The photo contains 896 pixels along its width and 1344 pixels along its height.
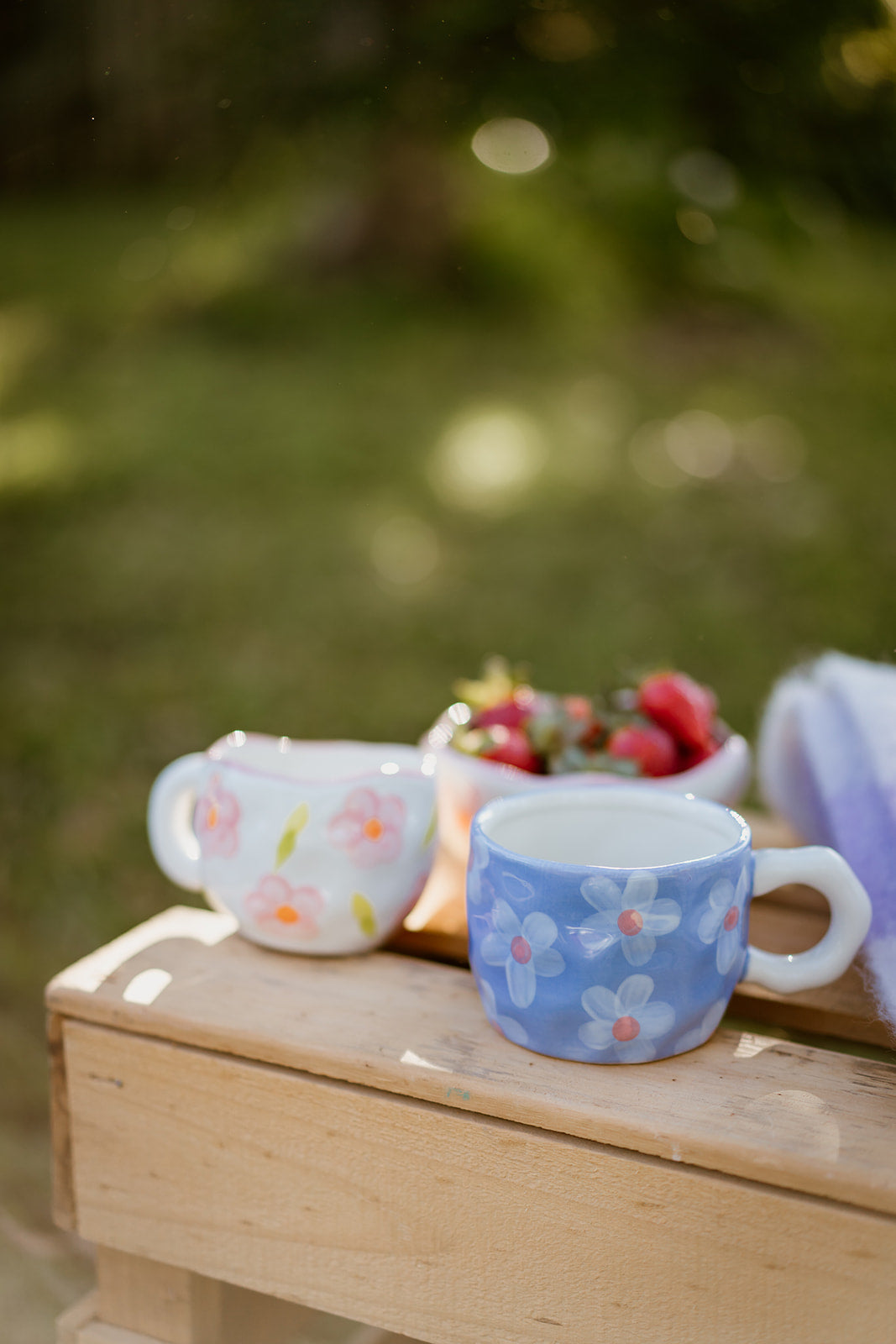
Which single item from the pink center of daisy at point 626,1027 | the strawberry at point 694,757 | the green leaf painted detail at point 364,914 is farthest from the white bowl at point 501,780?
the pink center of daisy at point 626,1027

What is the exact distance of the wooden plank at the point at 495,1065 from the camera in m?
0.55

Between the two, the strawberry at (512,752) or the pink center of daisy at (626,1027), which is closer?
the pink center of daisy at (626,1027)

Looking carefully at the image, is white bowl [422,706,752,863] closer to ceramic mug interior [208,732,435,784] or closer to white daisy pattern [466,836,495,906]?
ceramic mug interior [208,732,435,784]

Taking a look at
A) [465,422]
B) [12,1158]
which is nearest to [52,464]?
[465,422]

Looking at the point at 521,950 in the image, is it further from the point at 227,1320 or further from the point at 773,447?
the point at 773,447

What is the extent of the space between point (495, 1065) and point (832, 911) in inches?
8.0

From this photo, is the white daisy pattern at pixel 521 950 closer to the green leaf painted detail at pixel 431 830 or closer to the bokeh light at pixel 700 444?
the green leaf painted detail at pixel 431 830

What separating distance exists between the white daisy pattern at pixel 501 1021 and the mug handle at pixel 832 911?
0.43ft

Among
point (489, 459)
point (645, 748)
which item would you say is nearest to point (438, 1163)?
point (645, 748)

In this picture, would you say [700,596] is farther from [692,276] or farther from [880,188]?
[880,188]

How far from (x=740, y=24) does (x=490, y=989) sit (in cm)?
136

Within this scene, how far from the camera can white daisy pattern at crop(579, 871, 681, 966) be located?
57 cm

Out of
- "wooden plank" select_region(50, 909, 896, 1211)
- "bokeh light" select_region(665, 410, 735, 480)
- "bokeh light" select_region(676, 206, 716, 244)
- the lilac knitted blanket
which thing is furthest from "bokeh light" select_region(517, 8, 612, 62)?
"bokeh light" select_region(665, 410, 735, 480)

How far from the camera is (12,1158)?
4.83 ft
